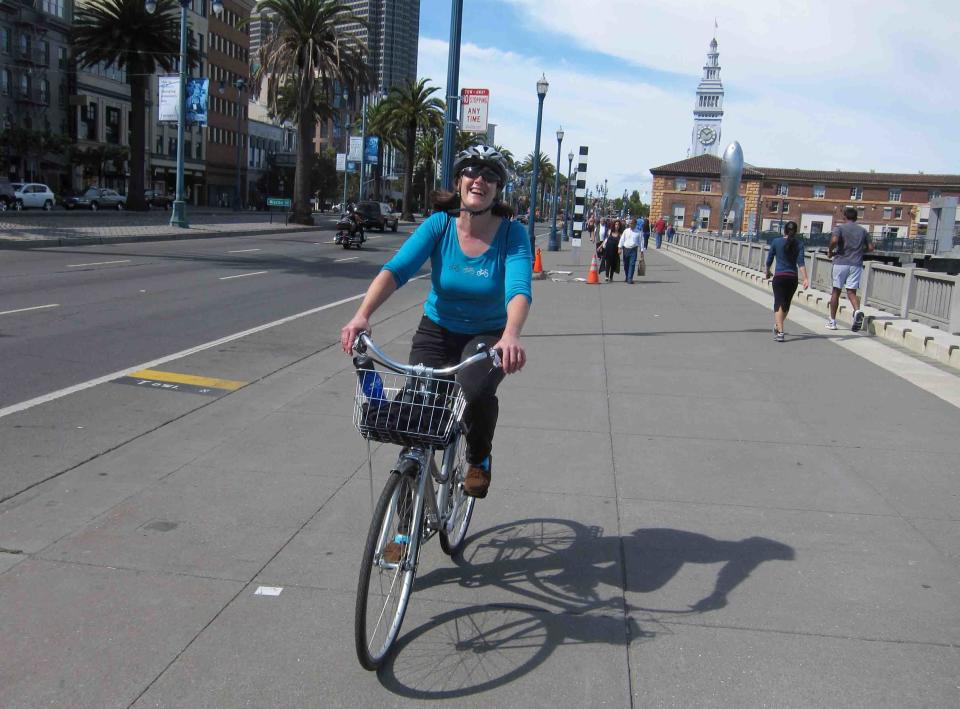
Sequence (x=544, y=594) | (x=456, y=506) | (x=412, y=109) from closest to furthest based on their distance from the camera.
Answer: (x=544, y=594) < (x=456, y=506) < (x=412, y=109)

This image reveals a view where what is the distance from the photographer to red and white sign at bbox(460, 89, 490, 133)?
1536cm

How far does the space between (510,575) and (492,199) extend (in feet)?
5.76

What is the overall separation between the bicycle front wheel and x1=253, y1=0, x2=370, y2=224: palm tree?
44660mm

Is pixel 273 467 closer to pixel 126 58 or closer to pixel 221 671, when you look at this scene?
pixel 221 671

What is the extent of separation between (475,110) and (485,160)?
12312 millimetres

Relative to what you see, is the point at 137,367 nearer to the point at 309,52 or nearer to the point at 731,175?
the point at 731,175

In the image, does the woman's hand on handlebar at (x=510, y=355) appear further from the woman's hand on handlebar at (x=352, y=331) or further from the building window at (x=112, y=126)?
the building window at (x=112, y=126)

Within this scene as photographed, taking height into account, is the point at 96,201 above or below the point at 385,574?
above

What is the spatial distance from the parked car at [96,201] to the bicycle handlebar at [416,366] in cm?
5834

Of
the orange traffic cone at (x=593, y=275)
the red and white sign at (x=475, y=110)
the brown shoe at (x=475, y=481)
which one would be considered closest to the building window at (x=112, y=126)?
the orange traffic cone at (x=593, y=275)

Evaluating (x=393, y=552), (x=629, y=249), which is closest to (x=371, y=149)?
(x=629, y=249)

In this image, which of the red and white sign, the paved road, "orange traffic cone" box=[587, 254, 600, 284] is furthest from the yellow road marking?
"orange traffic cone" box=[587, 254, 600, 284]

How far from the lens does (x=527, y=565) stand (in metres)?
4.29

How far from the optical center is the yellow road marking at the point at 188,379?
8.13 metres
